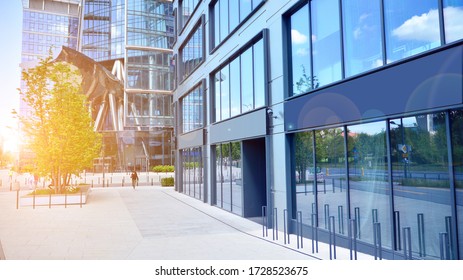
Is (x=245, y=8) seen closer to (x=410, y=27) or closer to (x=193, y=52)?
(x=410, y=27)

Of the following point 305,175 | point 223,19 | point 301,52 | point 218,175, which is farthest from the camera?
point 218,175

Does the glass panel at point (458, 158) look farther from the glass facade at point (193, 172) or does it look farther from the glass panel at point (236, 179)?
the glass facade at point (193, 172)

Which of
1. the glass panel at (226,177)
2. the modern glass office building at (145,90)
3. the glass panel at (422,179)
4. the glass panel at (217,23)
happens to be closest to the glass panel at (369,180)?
the glass panel at (422,179)

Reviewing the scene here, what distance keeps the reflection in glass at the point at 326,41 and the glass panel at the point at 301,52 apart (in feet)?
0.89

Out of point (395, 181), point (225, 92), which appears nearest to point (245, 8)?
point (225, 92)

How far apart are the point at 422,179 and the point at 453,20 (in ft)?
9.09

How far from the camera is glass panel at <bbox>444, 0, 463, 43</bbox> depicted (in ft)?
18.7

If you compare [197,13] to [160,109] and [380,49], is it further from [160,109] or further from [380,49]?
[160,109]

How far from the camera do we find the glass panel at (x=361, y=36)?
746 centimetres

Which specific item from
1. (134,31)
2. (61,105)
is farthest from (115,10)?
(61,105)

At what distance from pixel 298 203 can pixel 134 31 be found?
5496cm

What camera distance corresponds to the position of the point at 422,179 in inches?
258

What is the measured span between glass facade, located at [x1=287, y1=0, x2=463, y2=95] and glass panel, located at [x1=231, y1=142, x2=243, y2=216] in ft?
15.8

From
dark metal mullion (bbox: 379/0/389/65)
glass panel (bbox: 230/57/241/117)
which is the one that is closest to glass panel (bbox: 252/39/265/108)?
glass panel (bbox: 230/57/241/117)
